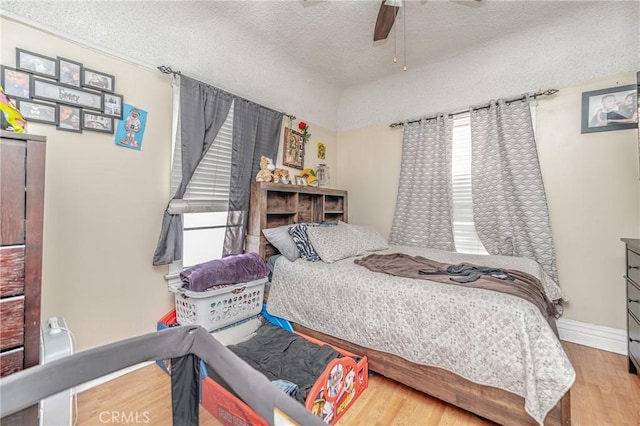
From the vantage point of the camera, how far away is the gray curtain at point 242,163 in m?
2.45

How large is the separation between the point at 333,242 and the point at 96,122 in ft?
5.99

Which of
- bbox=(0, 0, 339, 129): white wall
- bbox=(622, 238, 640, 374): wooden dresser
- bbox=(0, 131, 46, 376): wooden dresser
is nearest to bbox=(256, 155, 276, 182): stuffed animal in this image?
bbox=(0, 0, 339, 129): white wall

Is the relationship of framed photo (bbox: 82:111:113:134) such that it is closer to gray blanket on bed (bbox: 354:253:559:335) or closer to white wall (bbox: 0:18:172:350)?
white wall (bbox: 0:18:172:350)

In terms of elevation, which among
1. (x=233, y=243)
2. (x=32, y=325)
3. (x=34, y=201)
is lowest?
(x=32, y=325)

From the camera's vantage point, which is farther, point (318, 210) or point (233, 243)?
point (318, 210)

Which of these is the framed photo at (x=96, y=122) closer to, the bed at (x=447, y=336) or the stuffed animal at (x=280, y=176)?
the stuffed animal at (x=280, y=176)

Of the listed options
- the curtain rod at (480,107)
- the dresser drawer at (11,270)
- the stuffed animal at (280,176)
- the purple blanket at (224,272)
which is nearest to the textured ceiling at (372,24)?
the curtain rod at (480,107)

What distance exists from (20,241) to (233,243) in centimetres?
150

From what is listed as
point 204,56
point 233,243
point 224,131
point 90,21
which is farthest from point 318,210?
point 90,21

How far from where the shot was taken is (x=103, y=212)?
5.85ft

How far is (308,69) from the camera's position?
3.13 meters

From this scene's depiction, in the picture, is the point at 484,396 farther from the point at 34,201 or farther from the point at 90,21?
the point at 90,21

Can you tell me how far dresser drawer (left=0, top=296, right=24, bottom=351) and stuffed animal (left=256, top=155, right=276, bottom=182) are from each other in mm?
1837

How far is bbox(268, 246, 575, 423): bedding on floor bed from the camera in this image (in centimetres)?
123
